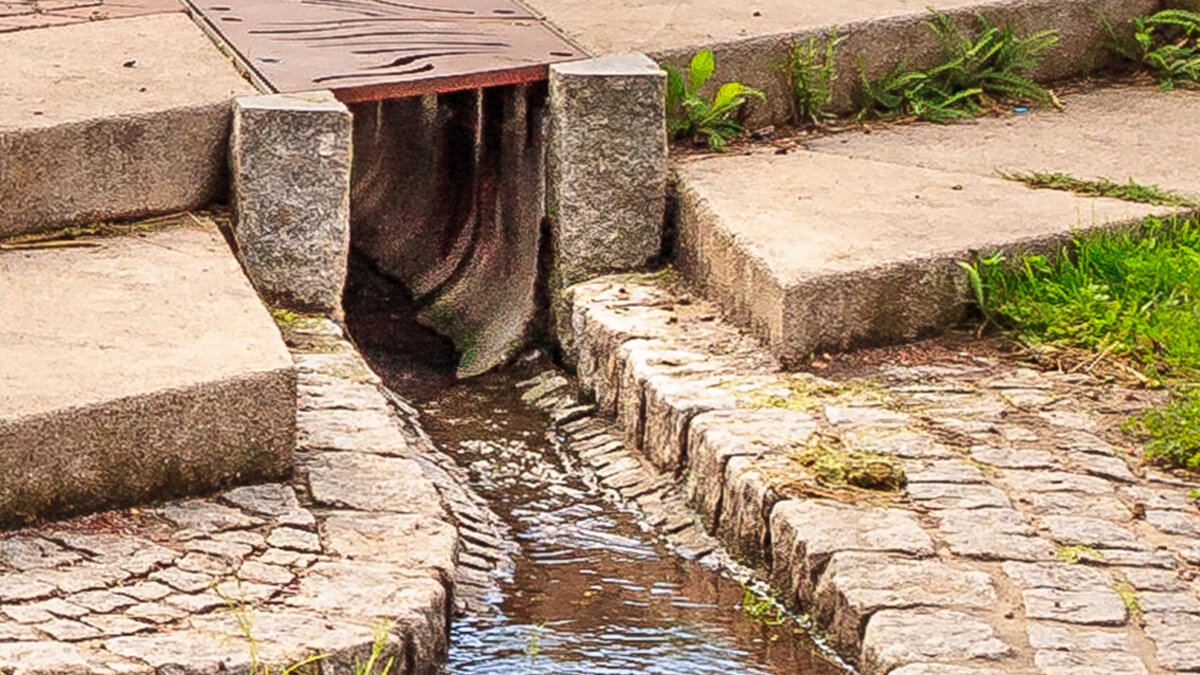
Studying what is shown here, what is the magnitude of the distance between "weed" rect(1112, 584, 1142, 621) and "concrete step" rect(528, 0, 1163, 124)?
2.44 m

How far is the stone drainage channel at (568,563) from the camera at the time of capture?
421 cm

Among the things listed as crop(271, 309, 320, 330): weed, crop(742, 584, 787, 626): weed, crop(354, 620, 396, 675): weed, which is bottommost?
crop(742, 584, 787, 626): weed

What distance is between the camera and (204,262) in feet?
16.5

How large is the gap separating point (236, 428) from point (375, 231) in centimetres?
195

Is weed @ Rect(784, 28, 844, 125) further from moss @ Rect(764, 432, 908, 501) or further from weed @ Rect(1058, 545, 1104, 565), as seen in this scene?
weed @ Rect(1058, 545, 1104, 565)

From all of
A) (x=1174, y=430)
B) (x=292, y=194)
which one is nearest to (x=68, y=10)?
(x=292, y=194)

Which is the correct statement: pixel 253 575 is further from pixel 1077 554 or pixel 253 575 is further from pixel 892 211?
pixel 892 211

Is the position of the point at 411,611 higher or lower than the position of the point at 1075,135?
lower

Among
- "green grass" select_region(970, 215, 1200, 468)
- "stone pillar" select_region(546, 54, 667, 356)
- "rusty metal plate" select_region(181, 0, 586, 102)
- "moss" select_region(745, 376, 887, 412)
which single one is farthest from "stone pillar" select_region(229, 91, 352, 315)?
"green grass" select_region(970, 215, 1200, 468)

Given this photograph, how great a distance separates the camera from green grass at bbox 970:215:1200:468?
200 inches

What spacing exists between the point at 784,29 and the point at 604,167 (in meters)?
0.88

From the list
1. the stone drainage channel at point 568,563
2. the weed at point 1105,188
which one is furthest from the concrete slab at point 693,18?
the stone drainage channel at point 568,563

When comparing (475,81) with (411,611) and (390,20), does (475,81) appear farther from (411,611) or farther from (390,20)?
(411,611)

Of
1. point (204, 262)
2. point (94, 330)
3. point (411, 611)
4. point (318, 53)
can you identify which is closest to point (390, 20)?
point (318, 53)
